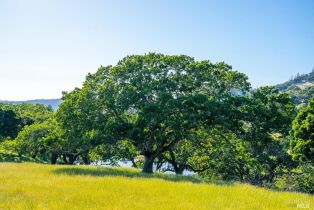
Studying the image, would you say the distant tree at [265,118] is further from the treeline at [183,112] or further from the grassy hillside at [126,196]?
the grassy hillside at [126,196]

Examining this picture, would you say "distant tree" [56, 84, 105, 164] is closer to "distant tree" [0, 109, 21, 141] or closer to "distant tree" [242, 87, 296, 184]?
"distant tree" [242, 87, 296, 184]

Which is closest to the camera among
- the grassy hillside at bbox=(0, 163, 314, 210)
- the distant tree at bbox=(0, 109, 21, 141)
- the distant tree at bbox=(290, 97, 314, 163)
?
the grassy hillside at bbox=(0, 163, 314, 210)

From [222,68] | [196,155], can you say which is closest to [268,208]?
[222,68]

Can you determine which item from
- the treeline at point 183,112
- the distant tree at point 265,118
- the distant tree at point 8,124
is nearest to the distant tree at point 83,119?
the treeline at point 183,112

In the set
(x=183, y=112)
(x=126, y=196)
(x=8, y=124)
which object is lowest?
(x=126, y=196)

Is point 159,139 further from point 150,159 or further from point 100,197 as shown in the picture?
point 100,197

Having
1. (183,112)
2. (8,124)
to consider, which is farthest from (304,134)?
(8,124)

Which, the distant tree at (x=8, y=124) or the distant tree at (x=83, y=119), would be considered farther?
the distant tree at (x=8, y=124)

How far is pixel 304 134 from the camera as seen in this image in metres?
25.2

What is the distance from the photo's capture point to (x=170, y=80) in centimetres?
2720

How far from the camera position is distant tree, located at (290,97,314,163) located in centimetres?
2491

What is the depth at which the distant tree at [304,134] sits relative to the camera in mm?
24906

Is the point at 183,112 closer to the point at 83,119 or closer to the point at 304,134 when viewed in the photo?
the point at 83,119

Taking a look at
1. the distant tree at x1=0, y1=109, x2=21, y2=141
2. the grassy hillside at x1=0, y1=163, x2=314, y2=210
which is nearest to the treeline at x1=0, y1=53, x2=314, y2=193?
the grassy hillside at x1=0, y1=163, x2=314, y2=210
